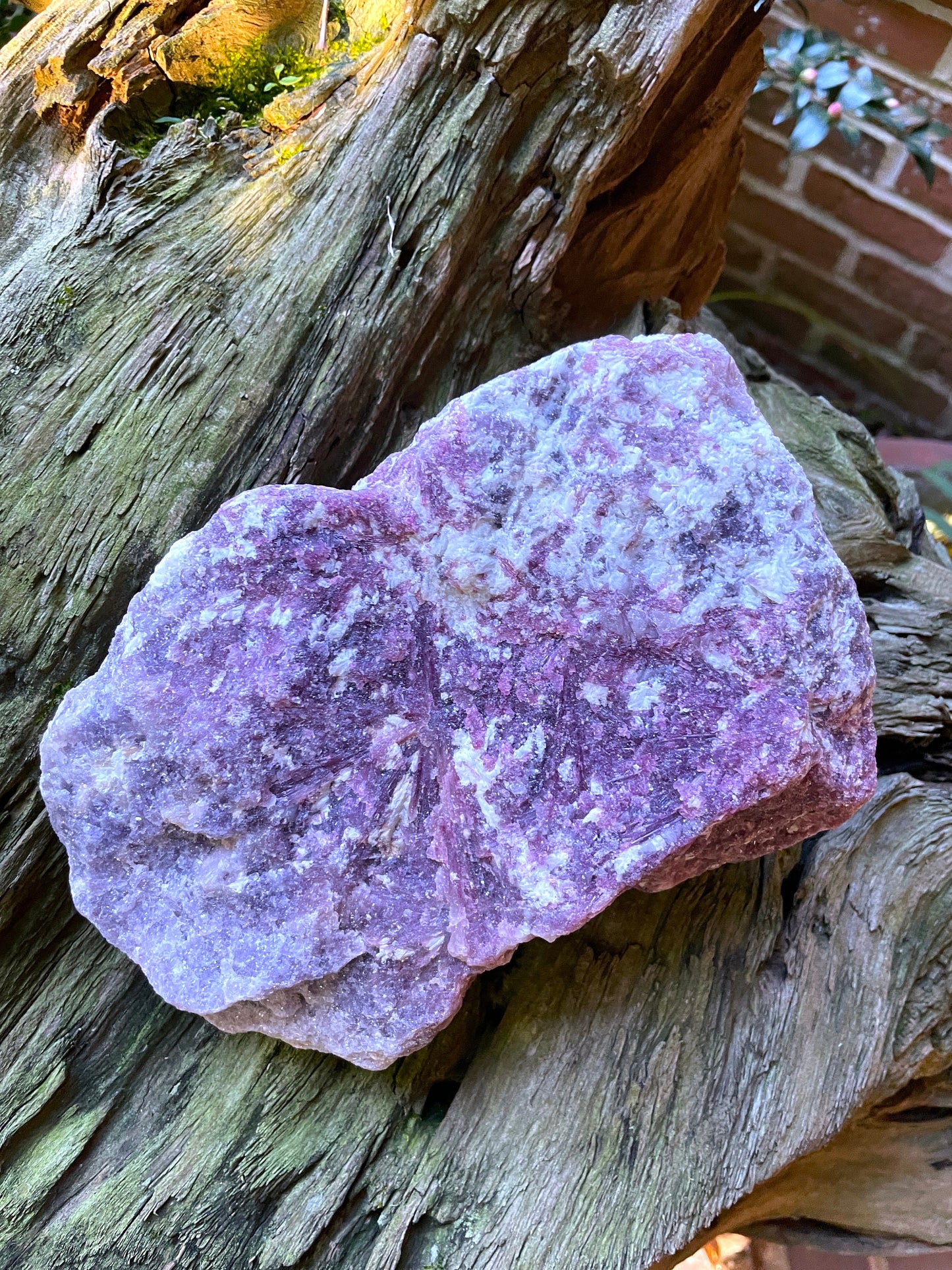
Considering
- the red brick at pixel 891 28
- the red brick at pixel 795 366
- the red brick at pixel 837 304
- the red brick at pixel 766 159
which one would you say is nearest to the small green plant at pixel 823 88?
the red brick at pixel 891 28

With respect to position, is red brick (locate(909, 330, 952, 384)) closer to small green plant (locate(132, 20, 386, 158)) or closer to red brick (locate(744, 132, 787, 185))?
red brick (locate(744, 132, 787, 185))

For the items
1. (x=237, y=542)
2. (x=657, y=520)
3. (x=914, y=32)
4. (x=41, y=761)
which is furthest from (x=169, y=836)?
(x=914, y=32)

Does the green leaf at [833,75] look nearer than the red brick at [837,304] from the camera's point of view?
Yes

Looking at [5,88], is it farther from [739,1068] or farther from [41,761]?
[739,1068]

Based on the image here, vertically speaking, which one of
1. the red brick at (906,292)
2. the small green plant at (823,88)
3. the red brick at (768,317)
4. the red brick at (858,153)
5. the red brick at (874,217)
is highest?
the small green plant at (823,88)

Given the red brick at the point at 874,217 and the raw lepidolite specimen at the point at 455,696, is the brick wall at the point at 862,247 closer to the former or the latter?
the red brick at the point at 874,217

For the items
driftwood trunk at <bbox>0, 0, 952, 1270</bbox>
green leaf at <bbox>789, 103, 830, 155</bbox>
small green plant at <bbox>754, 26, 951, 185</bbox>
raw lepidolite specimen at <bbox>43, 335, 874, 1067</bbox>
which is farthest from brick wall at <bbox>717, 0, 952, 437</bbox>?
raw lepidolite specimen at <bbox>43, 335, 874, 1067</bbox>

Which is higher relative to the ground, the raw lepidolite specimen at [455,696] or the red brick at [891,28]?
the red brick at [891,28]

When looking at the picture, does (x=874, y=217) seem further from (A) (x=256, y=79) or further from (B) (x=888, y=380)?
(A) (x=256, y=79)
